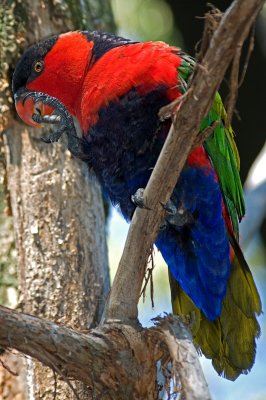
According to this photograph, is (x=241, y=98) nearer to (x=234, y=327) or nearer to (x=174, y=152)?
(x=234, y=327)

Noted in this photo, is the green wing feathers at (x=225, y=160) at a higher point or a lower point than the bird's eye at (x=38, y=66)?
lower

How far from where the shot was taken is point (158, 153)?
117 inches

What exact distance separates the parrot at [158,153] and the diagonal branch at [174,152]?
340 mm

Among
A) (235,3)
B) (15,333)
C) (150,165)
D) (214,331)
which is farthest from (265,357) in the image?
(235,3)

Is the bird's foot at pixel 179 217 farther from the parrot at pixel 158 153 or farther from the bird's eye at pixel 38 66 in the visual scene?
the bird's eye at pixel 38 66

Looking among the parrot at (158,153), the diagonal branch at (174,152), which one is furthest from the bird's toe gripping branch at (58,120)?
the diagonal branch at (174,152)

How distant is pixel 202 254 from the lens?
3.25 metres

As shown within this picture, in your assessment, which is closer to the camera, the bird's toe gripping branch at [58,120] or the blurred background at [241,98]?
the bird's toe gripping branch at [58,120]

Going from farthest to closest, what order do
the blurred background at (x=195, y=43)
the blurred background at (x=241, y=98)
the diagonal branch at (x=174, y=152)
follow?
the blurred background at (x=195, y=43) < the blurred background at (x=241, y=98) < the diagonal branch at (x=174, y=152)

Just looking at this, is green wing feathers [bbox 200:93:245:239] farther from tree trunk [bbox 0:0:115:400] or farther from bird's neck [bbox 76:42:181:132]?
tree trunk [bbox 0:0:115:400]

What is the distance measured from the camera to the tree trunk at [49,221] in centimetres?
324

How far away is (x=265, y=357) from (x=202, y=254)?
13.4ft

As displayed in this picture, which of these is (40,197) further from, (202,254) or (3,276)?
(202,254)

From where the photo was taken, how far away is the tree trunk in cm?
324
